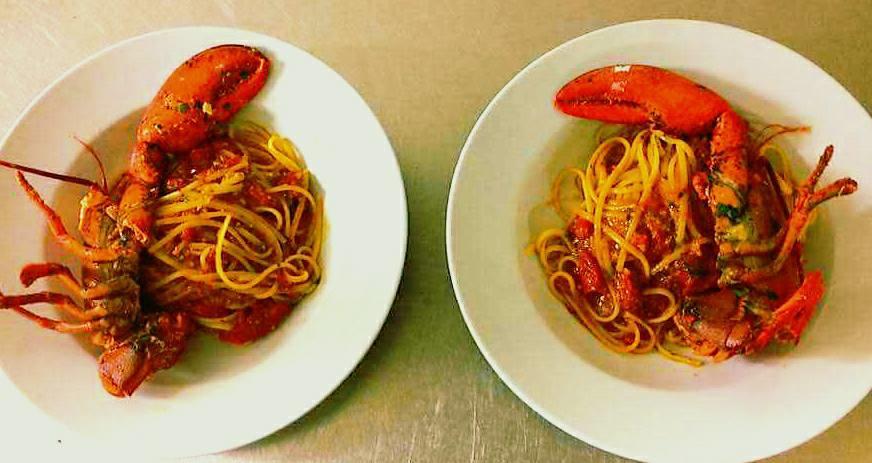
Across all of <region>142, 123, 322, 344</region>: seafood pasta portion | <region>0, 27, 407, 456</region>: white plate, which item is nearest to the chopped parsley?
<region>0, 27, 407, 456</region>: white plate

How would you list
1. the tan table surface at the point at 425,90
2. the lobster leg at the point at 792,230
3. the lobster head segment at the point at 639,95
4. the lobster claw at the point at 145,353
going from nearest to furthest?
1. the lobster leg at the point at 792,230
2. the lobster claw at the point at 145,353
3. the lobster head segment at the point at 639,95
4. the tan table surface at the point at 425,90

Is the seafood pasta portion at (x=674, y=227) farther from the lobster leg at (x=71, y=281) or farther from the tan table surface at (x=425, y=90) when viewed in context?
the lobster leg at (x=71, y=281)

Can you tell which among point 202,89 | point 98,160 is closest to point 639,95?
point 202,89

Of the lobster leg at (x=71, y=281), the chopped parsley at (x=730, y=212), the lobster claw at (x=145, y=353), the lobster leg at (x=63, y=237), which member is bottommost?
the lobster claw at (x=145, y=353)

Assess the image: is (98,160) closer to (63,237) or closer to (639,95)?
(63,237)

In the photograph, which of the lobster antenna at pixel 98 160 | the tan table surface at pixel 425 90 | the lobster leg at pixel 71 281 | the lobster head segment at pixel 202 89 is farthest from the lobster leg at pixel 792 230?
the lobster antenna at pixel 98 160

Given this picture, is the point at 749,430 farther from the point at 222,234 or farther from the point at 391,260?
the point at 222,234
